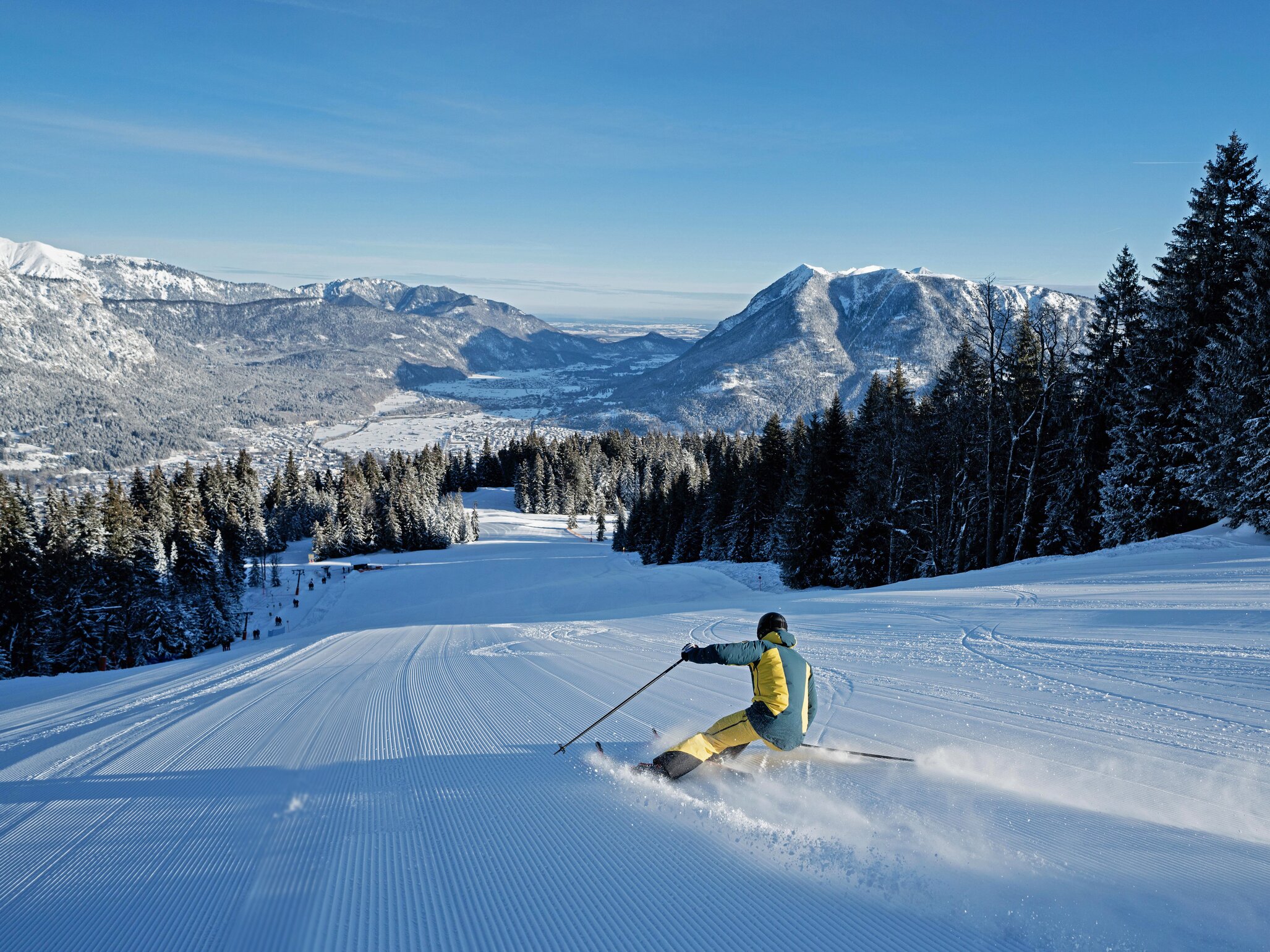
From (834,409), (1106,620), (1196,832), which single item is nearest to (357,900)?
(1196,832)

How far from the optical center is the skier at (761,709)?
4.97 m

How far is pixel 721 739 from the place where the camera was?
5148mm

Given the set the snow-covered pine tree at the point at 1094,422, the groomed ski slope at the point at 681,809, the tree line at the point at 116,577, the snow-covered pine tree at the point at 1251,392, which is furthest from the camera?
the tree line at the point at 116,577

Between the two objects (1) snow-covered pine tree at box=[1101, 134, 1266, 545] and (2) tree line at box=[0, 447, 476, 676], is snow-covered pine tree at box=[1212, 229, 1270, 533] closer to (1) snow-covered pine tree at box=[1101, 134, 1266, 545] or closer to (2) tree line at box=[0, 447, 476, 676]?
(1) snow-covered pine tree at box=[1101, 134, 1266, 545]

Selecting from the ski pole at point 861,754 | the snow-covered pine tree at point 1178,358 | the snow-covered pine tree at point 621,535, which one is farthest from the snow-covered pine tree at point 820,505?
the snow-covered pine tree at point 621,535

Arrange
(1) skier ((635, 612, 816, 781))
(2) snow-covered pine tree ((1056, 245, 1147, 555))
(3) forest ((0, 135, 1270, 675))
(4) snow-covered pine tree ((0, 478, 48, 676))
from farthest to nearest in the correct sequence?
(4) snow-covered pine tree ((0, 478, 48, 676)) → (2) snow-covered pine tree ((1056, 245, 1147, 555)) → (3) forest ((0, 135, 1270, 675)) → (1) skier ((635, 612, 816, 781))

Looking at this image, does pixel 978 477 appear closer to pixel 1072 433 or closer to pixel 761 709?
pixel 1072 433

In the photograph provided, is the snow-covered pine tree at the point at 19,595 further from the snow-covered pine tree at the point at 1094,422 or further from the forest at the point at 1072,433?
the snow-covered pine tree at the point at 1094,422

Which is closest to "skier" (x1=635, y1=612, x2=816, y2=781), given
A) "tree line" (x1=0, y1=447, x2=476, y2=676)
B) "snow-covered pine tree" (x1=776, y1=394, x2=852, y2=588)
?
"snow-covered pine tree" (x1=776, y1=394, x2=852, y2=588)

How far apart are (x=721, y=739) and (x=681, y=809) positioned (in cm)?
77

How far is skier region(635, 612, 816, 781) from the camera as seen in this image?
497 centimetres

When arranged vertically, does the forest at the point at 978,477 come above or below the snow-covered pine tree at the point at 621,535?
above

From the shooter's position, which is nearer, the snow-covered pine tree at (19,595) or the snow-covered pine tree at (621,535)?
the snow-covered pine tree at (19,595)

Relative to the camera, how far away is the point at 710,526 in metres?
45.9
